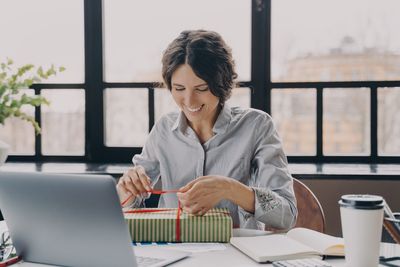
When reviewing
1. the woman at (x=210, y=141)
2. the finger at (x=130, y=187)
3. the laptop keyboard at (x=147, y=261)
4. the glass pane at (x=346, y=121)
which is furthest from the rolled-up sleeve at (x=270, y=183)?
the glass pane at (x=346, y=121)

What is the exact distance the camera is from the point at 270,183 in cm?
174

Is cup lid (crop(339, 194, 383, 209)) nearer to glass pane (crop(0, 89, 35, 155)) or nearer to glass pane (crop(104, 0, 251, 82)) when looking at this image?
glass pane (crop(104, 0, 251, 82))

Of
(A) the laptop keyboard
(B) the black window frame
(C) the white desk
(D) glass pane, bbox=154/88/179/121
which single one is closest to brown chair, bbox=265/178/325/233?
(C) the white desk

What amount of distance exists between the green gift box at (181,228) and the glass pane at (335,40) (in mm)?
1820

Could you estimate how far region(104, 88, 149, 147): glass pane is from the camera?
3.26 metres

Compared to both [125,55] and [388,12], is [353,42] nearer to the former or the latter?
[388,12]

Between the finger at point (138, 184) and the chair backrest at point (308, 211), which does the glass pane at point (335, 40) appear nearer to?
the chair backrest at point (308, 211)

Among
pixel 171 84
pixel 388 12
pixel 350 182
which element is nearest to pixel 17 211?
pixel 171 84

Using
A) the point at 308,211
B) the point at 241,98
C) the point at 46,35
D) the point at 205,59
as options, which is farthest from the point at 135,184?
the point at 46,35

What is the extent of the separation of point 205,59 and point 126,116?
5.07 feet

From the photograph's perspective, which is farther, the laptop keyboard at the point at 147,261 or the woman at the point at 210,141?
the woman at the point at 210,141

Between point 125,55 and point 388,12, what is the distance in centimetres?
145

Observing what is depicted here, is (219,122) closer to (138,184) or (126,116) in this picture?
(138,184)

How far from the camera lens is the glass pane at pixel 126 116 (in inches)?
128
